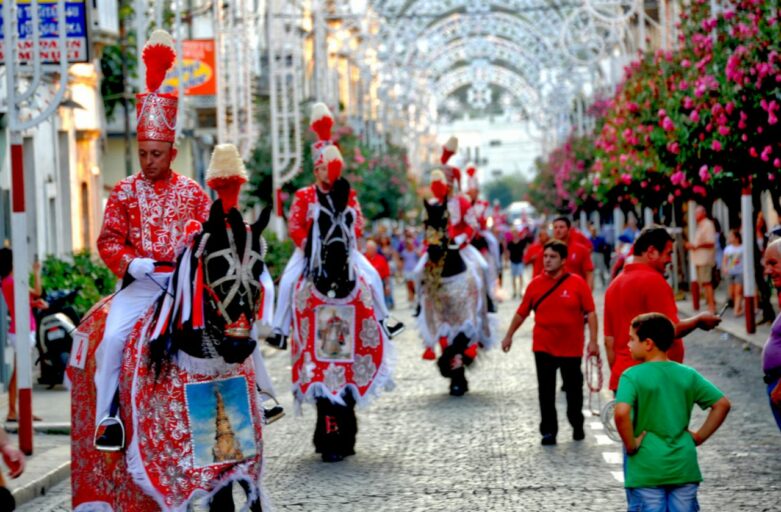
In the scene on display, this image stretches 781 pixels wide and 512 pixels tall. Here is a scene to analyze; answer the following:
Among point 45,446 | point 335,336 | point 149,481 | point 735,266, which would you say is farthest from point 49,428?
point 735,266

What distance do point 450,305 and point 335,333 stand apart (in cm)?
500

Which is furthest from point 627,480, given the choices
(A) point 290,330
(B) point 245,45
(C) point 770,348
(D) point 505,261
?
(D) point 505,261

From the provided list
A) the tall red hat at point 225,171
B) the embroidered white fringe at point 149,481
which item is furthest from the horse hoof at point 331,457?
the embroidered white fringe at point 149,481

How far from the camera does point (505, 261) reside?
73.2m

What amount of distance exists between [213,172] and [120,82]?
3112 cm

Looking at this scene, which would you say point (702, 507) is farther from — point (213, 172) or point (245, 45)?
point (245, 45)

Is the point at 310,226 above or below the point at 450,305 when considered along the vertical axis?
above

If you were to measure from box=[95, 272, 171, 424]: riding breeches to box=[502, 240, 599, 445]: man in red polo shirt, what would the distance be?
16.5ft

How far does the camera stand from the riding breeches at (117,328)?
8703mm

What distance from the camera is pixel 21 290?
1418 cm

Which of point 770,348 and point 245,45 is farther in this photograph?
point 245,45

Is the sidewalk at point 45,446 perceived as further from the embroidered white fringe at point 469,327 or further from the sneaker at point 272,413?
the embroidered white fringe at point 469,327

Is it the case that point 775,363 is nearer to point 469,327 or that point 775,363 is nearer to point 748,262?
point 469,327

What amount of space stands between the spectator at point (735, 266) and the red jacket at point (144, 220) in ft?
65.5
